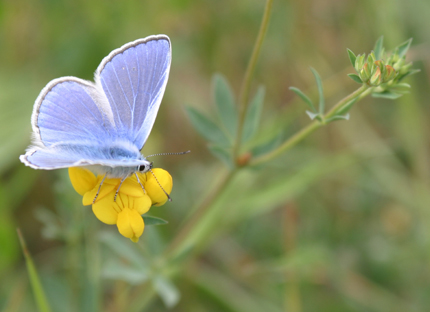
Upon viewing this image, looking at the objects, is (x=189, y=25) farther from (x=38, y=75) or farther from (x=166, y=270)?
(x=166, y=270)

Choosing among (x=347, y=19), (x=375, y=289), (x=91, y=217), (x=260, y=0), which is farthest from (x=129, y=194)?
(x=347, y=19)

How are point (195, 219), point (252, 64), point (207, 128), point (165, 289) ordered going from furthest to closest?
point (195, 219) → point (207, 128) → point (165, 289) → point (252, 64)

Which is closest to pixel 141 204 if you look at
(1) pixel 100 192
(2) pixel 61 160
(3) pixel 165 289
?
(1) pixel 100 192

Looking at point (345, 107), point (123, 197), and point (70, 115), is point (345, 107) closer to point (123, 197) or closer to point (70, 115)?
point (123, 197)

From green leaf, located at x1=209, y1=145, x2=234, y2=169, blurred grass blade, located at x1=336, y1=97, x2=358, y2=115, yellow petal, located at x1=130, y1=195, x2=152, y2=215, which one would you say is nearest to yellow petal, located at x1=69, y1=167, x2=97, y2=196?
yellow petal, located at x1=130, y1=195, x2=152, y2=215

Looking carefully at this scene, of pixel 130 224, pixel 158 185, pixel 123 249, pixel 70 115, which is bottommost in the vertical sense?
pixel 123 249

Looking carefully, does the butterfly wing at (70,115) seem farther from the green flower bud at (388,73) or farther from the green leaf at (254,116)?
the green flower bud at (388,73)
